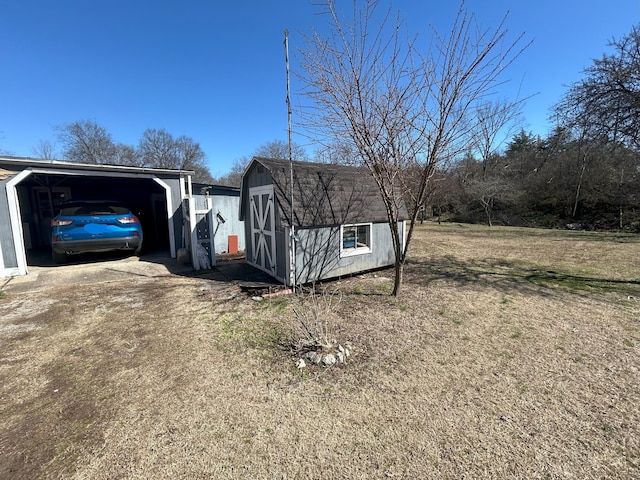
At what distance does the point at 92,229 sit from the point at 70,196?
5.36 meters

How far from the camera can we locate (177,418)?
2504 mm

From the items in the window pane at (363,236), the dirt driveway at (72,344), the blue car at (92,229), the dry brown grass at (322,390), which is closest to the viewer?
the dry brown grass at (322,390)

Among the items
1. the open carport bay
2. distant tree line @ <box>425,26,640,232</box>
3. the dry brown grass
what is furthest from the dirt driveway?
distant tree line @ <box>425,26,640,232</box>

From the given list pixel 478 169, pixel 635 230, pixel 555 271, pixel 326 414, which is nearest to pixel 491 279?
pixel 555 271

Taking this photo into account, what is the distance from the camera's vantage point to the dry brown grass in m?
2.09

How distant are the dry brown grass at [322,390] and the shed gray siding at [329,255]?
51.1 inches

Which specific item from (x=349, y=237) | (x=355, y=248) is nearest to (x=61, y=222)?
(x=349, y=237)

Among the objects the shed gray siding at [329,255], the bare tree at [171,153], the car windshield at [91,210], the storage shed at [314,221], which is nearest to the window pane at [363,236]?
the storage shed at [314,221]

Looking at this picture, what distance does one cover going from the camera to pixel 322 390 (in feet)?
9.51

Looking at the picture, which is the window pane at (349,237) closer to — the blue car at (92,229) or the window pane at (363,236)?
the window pane at (363,236)

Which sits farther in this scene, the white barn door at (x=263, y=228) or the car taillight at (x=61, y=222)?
the car taillight at (x=61, y=222)

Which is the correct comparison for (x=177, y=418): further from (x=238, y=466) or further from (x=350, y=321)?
(x=350, y=321)

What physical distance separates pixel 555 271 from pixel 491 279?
2361 millimetres

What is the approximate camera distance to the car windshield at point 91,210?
7.42 meters
